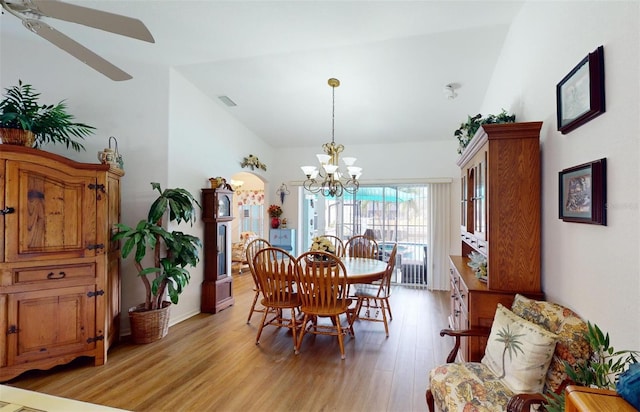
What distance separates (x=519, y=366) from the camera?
1439mm

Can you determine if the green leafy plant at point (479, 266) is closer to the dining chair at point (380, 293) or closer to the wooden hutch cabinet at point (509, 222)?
the wooden hutch cabinet at point (509, 222)

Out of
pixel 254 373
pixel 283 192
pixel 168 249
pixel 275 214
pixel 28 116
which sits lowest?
pixel 254 373

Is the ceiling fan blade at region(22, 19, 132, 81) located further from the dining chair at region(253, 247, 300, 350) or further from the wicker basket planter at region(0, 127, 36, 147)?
the dining chair at region(253, 247, 300, 350)

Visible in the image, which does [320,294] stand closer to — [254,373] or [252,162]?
[254,373]

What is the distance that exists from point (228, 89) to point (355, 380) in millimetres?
3790

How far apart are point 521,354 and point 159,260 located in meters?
3.33

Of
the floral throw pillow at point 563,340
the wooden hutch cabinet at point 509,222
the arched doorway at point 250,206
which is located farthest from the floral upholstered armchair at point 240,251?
the floral throw pillow at point 563,340

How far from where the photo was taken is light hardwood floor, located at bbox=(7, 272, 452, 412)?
2.14 m

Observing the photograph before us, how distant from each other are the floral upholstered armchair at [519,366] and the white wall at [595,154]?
0.14 metres

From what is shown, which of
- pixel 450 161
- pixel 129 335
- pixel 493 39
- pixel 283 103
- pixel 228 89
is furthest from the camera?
pixel 450 161

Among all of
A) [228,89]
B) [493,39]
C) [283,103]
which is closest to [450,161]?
[493,39]

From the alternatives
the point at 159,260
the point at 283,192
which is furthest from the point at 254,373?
the point at 283,192

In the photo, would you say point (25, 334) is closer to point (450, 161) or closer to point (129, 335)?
point (129, 335)

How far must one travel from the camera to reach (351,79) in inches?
145
